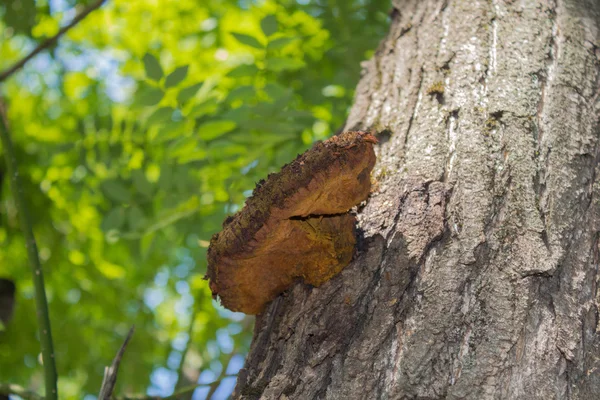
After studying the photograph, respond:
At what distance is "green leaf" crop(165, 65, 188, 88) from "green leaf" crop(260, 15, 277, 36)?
19.2 inches

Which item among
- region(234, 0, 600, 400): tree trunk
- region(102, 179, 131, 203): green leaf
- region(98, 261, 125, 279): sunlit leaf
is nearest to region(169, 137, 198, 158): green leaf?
region(102, 179, 131, 203): green leaf

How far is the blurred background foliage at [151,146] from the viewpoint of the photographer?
268cm

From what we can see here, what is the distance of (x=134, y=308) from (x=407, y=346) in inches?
197

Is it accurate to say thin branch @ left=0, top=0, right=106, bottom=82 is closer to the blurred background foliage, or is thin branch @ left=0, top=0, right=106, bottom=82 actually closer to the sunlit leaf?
the blurred background foliage

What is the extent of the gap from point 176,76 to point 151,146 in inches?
80.7

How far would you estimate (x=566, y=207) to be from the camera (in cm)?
139

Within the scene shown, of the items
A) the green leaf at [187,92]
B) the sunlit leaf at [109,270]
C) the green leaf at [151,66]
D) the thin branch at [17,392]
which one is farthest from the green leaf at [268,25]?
the sunlit leaf at [109,270]

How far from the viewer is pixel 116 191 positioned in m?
2.97

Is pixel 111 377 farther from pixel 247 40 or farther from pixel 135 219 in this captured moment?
pixel 247 40

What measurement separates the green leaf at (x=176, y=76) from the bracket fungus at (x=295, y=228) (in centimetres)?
127

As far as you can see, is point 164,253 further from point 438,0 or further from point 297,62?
point 438,0

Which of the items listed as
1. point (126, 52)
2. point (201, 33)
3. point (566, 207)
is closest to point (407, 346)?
point (566, 207)

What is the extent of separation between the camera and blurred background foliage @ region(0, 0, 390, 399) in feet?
8.80

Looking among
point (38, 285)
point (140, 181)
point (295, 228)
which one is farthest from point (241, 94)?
point (295, 228)
